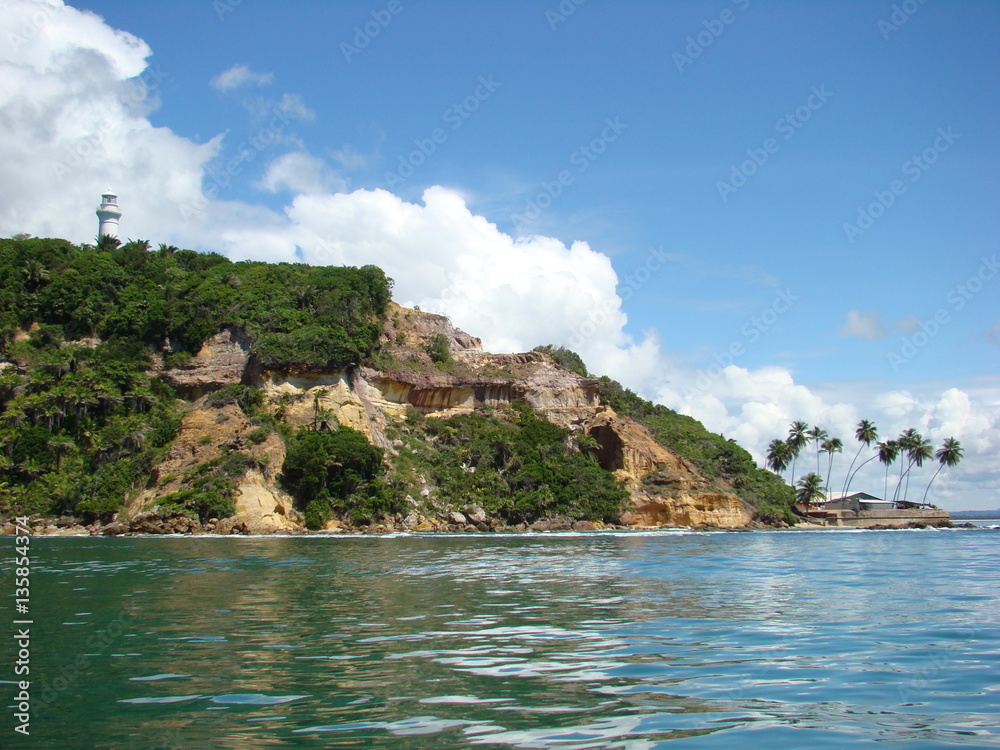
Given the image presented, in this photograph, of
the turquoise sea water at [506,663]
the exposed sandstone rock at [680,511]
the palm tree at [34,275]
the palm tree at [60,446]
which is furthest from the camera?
the exposed sandstone rock at [680,511]

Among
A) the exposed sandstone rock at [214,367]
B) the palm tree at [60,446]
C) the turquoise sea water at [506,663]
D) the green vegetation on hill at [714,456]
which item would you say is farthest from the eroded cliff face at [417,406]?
the turquoise sea water at [506,663]

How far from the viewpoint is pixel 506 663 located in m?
10.5

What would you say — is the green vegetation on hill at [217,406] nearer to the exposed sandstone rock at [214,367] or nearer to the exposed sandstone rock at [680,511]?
the exposed sandstone rock at [214,367]

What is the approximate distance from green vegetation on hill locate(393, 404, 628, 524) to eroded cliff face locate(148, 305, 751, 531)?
104 inches

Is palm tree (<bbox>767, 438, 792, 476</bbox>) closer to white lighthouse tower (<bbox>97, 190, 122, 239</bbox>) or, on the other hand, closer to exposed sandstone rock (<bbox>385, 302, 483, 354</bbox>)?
exposed sandstone rock (<bbox>385, 302, 483, 354</bbox>)

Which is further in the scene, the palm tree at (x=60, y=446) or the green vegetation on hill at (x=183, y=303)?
the green vegetation on hill at (x=183, y=303)

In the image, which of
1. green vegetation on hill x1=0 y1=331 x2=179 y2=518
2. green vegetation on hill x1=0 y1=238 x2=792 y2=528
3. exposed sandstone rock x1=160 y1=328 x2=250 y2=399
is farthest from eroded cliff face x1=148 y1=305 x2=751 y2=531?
green vegetation on hill x1=0 y1=331 x2=179 y2=518

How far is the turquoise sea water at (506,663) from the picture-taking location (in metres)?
7.51

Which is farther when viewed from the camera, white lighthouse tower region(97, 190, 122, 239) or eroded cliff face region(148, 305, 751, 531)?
white lighthouse tower region(97, 190, 122, 239)

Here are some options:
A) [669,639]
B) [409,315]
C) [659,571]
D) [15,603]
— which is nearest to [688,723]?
[669,639]

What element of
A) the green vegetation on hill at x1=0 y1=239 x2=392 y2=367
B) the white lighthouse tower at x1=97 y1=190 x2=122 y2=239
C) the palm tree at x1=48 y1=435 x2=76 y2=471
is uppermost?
the white lighthouse tower at x1=97 y1=190 x2=122 y2=239

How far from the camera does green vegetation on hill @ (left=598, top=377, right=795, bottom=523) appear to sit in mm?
87225

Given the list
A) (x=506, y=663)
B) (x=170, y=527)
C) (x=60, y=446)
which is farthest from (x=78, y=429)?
(x=506, y=663)

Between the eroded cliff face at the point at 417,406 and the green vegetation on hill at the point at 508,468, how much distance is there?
2652 millimetres
